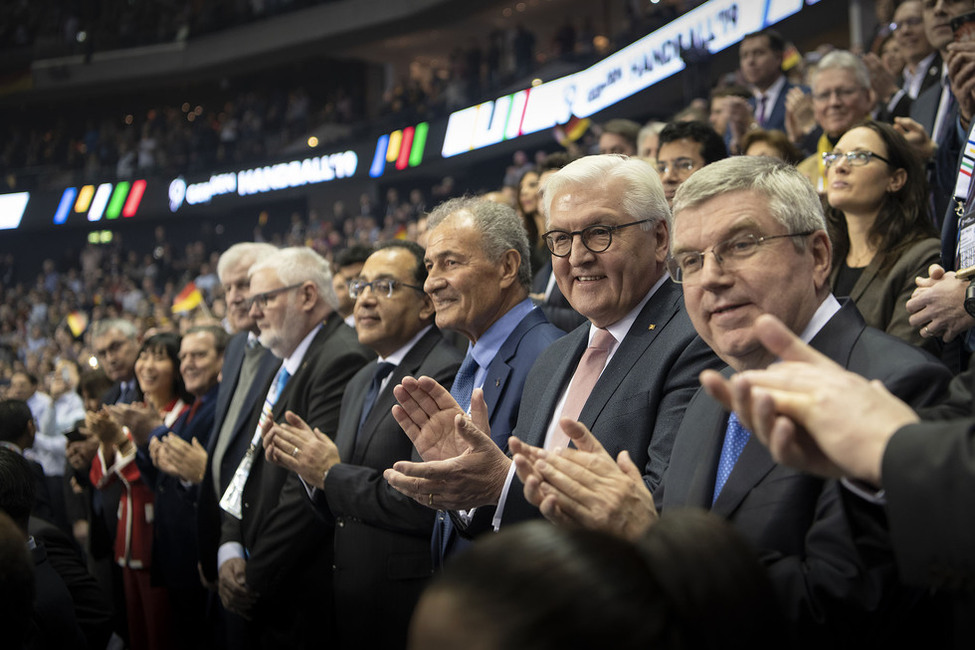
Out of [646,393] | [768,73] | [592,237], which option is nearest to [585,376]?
[646,393]

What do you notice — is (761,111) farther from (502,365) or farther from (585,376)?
(585,376)

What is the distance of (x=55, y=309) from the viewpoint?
18.6m

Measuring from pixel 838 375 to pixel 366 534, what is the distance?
210 centimetres

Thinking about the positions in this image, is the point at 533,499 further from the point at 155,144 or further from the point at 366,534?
the point at 155,144

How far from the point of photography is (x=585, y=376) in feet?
7.97

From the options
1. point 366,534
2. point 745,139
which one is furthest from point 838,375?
point 745,139

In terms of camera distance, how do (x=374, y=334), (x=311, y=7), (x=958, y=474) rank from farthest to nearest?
(x=311, y=7) → (x=374, y=334) → (x=958, y=474)

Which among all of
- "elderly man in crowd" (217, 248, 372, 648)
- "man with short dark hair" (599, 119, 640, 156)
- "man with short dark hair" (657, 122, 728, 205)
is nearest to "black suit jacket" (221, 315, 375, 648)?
"elderly man in crowd" (217, 248, 372, 648)

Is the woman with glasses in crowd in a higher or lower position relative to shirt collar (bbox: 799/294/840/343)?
higher

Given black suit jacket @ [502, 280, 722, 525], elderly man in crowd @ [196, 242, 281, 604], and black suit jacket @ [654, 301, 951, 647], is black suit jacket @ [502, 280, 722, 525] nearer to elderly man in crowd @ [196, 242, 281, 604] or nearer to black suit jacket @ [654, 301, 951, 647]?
black suit jacket @ [654, 301, 951, 647]

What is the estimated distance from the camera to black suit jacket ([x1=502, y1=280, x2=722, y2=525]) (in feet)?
7.01

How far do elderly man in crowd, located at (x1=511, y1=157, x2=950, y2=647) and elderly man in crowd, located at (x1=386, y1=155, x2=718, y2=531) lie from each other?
9.9 inches

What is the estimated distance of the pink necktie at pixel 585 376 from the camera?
2369 mm

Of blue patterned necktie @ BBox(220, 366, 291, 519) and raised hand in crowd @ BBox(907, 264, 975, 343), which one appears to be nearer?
raised hand in crowd @ BBox(907, 264, 975, 343)
